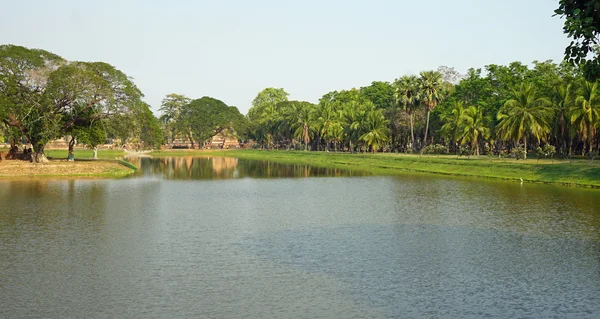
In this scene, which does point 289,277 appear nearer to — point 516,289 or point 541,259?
point 516,289

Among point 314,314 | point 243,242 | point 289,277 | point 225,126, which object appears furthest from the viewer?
point 225,126

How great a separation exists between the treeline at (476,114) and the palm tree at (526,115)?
136 millimetres

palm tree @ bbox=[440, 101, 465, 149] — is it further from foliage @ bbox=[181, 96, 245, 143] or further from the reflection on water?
foliage @ bbox=[181, 96, 245, 143]

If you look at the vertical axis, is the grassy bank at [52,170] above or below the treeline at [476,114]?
below

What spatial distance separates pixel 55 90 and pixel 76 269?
55.5 meters

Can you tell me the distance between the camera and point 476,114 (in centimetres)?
9869

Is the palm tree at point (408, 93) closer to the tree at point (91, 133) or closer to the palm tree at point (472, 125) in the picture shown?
the palm tree at point (472, 125)

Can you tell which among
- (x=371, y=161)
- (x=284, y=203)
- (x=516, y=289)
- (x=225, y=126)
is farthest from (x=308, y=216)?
(x=225, y=126)

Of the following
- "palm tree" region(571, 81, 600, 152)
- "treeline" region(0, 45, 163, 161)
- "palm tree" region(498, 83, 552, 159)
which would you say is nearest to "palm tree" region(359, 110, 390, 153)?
"palm tree" region(498, 83, 552, 159)

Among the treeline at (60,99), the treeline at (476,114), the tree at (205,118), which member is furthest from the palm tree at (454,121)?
the tree at (205,118)

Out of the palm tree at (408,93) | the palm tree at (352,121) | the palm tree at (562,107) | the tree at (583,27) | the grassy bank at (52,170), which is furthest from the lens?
the palm tree at (352,121)

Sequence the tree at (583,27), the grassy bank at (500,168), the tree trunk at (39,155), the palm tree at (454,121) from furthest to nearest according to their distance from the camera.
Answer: the palm tree at (454,121)
the tree trunk at (39,155)
the grassy bank at (500,168)
the tree at (583,27)

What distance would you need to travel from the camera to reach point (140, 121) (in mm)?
83562

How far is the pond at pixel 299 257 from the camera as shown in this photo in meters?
17.3
